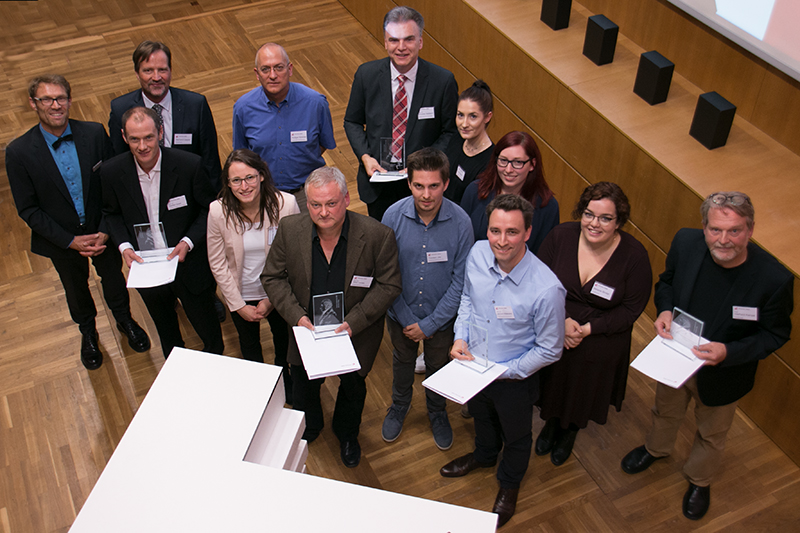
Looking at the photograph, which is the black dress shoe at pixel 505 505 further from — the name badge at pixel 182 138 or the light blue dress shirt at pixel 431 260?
the name badge at pixel 182 138

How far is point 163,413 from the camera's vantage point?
6.79 ft

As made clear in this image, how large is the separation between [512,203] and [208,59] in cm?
530

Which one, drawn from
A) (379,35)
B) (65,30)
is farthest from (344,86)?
(65,30)

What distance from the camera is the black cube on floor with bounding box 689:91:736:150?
3.95m

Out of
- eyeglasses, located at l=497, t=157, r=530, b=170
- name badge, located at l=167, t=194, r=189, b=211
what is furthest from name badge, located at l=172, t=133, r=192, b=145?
eyeglasses, located at l=497, t=157, r=530, b=170

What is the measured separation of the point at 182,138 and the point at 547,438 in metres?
2.62

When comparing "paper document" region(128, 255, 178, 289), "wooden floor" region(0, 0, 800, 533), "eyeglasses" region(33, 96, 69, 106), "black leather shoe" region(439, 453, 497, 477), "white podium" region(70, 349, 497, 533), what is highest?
"eyeglasses" region(33, 96, 69, 106)

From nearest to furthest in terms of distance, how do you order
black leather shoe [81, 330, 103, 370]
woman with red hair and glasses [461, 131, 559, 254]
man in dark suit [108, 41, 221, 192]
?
woman with red hair and glasses [461, 131, 559, 254] < man in dark suit [108, 41, 221, 192] < black leather shoe [81, 330, 103, 370]

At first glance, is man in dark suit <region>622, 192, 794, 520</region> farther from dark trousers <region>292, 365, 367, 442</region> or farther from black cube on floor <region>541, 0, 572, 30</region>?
black cube on floor <region>541, 0, 572, 30</region>

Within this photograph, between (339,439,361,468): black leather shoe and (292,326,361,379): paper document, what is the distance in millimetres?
762

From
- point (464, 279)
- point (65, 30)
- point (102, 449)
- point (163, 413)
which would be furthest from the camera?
point (65, 30)

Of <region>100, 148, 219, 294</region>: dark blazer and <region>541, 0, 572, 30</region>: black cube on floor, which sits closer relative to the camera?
<region>100, 148, 219, 294</region>: dark blazer

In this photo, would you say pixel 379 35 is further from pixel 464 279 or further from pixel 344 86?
pixel 464 279

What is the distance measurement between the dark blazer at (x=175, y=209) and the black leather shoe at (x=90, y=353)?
988 mm
